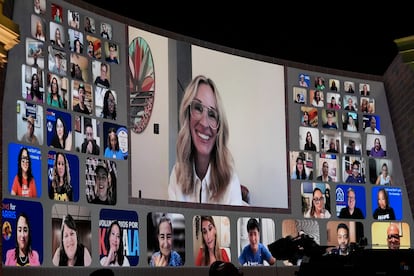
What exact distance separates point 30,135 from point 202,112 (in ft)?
9.22

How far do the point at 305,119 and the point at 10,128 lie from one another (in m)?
4.76

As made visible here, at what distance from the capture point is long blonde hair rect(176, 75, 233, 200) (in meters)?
8.73

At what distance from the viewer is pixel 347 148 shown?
34.2 feet

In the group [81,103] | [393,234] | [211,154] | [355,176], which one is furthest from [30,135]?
[393,234]

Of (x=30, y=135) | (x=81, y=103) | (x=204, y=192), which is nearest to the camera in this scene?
(x=30, y=135)

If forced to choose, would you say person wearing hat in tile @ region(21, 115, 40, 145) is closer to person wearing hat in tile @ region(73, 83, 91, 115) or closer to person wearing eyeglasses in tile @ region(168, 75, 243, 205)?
person wearing hat in tile @ region(73, 83, 91, 115)

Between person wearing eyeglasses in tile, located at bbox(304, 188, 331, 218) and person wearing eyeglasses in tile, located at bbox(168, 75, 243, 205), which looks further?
person wearing eyeglasses in tile, located at bbox(304, 188, 331, 218)

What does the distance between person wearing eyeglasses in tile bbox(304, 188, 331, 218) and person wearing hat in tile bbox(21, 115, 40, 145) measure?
4.48 metres

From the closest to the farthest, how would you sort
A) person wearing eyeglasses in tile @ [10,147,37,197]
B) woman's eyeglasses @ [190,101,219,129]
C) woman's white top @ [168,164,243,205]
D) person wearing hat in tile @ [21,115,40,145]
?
person wearing eyeglasses in tile @ [10,147,37,197] → person wearing hat in tile @ [21,115,40,145] → woman's white top @ [168,164,243,205] → woman's eyeglasses @ [190,101,219,129]

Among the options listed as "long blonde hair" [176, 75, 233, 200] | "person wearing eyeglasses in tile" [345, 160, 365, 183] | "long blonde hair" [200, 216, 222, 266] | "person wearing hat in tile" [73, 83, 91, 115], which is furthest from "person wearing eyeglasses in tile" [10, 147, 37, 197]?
"person wearing eyeglasses in tile" [345, 160, 365, 183]

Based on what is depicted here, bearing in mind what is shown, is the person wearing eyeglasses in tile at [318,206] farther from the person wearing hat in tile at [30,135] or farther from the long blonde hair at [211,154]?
the person wearing hat in tile at [30,135]

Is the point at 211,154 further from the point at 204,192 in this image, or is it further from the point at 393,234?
the point at 393,234

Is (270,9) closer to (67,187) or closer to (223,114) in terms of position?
(223,114)

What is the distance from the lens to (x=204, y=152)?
9.08 meters
